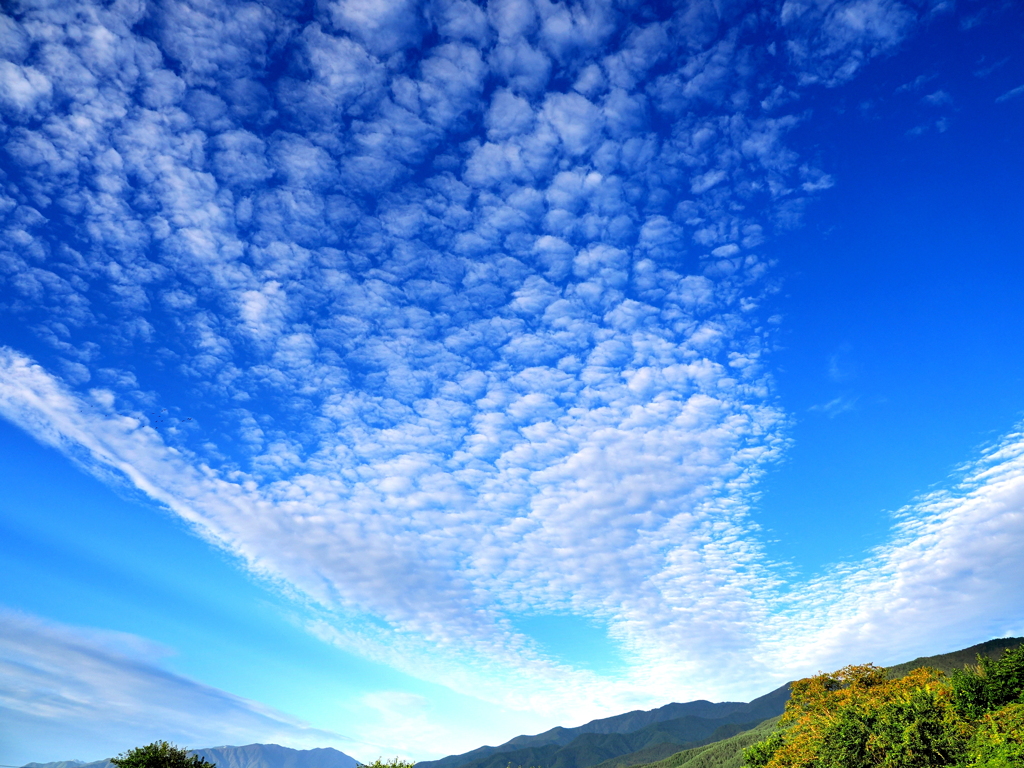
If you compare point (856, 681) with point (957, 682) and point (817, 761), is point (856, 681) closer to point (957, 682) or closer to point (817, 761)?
point (957, 682)

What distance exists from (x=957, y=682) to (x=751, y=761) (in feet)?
94.9

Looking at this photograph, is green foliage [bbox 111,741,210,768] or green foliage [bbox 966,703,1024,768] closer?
A: green foliage [bbox 966,703,1024,768]

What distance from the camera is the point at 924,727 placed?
4106 centimetres

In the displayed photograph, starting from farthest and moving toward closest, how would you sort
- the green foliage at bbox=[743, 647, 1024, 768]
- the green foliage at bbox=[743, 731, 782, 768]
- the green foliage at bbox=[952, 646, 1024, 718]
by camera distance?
1. the green foliage at bbox=[743, 731, 782, 768]
2. the green foliage at bbox=[952, 646, 1024, 718]
3. the green foliage at bbox=[743, 647, 1024, 768]

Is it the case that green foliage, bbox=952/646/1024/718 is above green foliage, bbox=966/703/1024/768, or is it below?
above

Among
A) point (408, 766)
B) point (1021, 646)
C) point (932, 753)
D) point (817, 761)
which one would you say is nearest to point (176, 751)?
point (408, 766)

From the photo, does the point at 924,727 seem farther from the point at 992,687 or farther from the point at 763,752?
the point at 763,752

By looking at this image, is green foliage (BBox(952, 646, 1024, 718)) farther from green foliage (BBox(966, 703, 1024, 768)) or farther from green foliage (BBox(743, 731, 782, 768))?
green foliage (BBox(743, 731, 782, 768))

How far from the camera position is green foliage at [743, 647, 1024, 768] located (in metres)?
37.3

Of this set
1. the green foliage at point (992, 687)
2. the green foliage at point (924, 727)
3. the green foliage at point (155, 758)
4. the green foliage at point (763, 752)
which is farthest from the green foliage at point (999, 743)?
the green foliage at point (155, 758)

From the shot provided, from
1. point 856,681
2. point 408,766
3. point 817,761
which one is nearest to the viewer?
point 817,761

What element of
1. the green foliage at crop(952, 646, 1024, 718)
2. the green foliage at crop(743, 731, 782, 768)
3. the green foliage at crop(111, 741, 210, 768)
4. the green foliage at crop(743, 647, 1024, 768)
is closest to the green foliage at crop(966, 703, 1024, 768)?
the green foliage at crop(743, 647, 1024, 768)

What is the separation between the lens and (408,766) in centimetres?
6147

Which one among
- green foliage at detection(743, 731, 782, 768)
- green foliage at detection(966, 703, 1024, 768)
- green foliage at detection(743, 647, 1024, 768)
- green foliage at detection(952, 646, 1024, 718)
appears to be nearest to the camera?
green foliage at detection(966, 703, 1024, 768)
